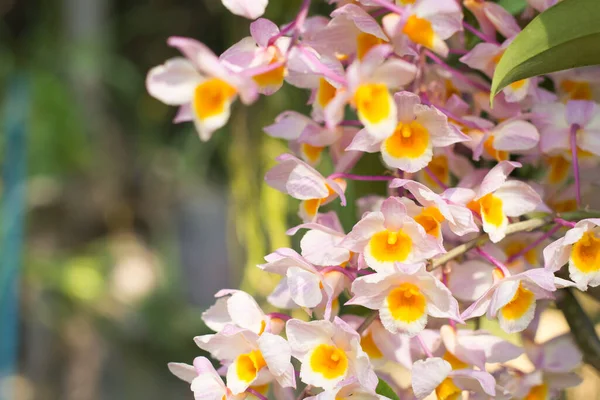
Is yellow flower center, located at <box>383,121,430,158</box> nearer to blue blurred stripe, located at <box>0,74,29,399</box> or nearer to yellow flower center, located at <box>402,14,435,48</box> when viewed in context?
yellow flower center, located at <box>402,14,435,48</box>

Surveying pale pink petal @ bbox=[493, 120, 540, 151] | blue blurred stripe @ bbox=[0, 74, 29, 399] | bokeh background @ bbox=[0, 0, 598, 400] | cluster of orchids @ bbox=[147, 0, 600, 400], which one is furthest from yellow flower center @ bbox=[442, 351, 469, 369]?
bokeh background @ bbox=[0, 0, 598, 400]

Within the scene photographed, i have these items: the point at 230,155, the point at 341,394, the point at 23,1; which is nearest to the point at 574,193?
the point at 341,394

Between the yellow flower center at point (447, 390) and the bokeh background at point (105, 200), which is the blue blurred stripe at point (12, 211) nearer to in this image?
the bokeh background at point (105, 200)

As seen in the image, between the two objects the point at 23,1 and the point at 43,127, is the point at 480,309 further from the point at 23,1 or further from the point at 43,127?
the point at 23,1

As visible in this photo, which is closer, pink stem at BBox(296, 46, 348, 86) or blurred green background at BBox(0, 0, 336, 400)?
pink stem at BBox(296, 46, 348, 86)

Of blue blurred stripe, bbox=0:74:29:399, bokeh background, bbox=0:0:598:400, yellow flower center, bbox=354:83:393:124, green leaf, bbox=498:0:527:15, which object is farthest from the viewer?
bokeh background, bbox=0:0:598:400

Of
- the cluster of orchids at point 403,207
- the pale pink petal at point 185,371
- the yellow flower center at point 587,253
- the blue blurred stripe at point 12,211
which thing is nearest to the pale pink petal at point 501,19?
the cluster of orchids at point 403,207

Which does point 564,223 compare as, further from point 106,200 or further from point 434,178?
point 106,200
